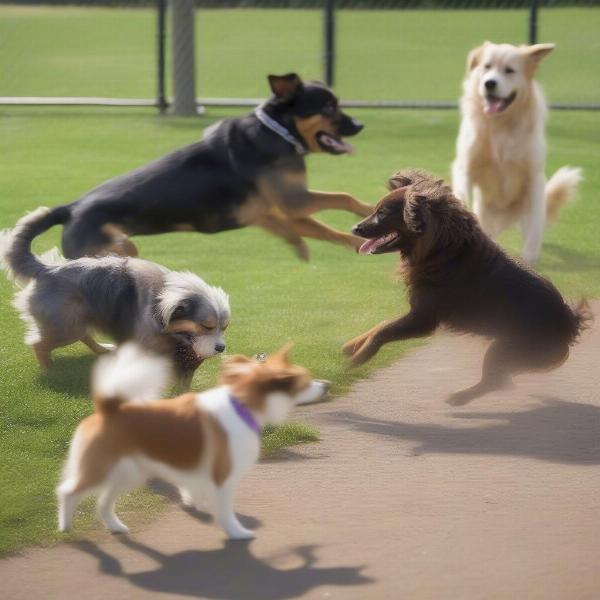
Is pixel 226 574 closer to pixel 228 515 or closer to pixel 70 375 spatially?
pixel 228 515

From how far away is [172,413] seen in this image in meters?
4.45

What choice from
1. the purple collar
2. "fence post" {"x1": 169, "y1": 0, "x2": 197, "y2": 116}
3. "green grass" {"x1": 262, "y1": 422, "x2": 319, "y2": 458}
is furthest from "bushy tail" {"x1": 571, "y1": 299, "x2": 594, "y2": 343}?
"fence post" {"x1": 169, "y1": 0, "x2": 197, "y2": 116}

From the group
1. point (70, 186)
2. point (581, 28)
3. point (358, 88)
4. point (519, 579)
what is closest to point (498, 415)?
point (519, 579)

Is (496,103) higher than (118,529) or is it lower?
higher

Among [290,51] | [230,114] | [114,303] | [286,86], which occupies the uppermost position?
[286,86]

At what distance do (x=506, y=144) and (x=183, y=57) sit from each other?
7952mm

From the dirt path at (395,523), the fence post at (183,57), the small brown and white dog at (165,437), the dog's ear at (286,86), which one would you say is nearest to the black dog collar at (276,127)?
the dog's ear at (286,86)

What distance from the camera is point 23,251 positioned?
6516 millimetres

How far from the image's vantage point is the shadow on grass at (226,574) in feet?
13.7

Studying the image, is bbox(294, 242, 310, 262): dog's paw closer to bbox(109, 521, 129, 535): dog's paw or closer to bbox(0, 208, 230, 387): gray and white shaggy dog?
bbox(0, 208, 230, 387): gray and white shaggy dog

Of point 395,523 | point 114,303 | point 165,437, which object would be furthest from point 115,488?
point 114,303

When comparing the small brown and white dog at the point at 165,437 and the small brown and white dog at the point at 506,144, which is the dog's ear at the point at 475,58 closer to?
the small brown and white dog at the point at 506,144

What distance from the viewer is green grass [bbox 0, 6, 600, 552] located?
607cm

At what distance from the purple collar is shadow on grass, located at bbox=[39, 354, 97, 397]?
1.87m
